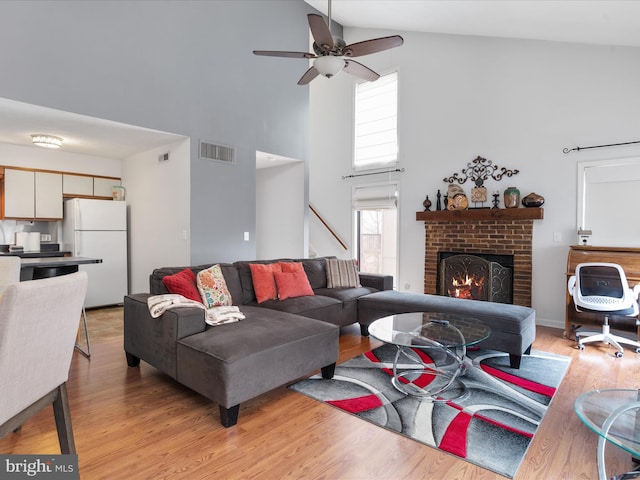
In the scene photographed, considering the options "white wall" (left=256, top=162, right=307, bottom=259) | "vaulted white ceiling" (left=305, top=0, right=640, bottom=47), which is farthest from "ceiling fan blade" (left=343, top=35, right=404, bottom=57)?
"white wall" (left=256, top=162, right=307, bottom=259)

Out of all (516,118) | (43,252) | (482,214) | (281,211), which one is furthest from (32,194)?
(516,118)

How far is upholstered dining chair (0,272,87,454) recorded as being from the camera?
4.06ft

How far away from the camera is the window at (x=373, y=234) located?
21.6 ft

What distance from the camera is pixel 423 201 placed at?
573cm

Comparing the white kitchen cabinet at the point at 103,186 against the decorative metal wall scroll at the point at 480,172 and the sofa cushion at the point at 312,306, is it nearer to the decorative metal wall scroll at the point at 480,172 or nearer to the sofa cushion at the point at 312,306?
the sofa cushion at the point at 312,306

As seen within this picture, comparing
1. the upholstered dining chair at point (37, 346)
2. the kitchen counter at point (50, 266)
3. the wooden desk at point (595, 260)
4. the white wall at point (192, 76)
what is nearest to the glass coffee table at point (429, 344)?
the wooden desk at point (595, 260)

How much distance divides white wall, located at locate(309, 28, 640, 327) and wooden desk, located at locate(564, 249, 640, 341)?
0.47m

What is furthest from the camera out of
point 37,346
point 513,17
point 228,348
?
point 513,17

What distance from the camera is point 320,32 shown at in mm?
2725

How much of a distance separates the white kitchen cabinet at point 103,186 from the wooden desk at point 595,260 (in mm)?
6343

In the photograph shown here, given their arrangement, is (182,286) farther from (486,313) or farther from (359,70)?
(486,313)

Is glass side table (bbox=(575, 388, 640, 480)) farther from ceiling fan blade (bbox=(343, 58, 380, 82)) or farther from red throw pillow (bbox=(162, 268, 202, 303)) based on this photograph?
ceiling fan blade (bbox=(343, 58, 380, 82))

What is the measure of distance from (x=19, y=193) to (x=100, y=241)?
45.5 inches

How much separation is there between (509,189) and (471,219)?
0.62 m
